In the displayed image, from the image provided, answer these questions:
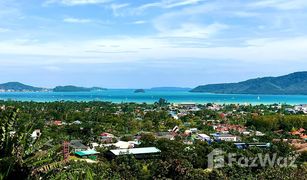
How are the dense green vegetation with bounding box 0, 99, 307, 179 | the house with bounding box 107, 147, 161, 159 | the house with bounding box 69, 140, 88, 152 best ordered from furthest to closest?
1. the house with bounding box 69, 140, 88, 152
2. the house with bounding box 107, 147, 161, 159
3. the dense green vegetation with bounding box 0, 99, 307, 179

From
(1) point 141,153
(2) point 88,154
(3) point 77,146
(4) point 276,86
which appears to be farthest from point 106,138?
(4) point 276,86

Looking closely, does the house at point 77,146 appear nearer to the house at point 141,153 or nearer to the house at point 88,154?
the house at point 88,154

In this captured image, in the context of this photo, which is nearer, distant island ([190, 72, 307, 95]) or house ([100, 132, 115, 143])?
house ([100, 132, 115, 143])

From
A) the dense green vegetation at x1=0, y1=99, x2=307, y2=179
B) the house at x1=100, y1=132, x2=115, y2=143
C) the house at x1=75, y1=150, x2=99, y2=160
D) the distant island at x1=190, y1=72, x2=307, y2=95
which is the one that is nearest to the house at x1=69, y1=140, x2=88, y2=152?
the house at x1=75, y1=150, x2=99, y2=160

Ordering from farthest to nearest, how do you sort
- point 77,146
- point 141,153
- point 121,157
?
point 77,146 → point 141,153 → point 121,157

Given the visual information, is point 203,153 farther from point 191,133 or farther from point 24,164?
point 24,164

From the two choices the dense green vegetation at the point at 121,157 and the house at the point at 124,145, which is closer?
the dense green vegetation at the point at 121,157

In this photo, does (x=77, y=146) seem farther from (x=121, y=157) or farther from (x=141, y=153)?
(x=121, y=157)

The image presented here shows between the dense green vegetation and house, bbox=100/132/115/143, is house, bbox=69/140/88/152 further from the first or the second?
house, bbox=100/132/115/143

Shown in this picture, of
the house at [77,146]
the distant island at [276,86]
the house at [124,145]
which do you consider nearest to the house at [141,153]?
the house at [77,146]

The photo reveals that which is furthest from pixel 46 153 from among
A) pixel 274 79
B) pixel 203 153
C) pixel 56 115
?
pixel 274 79

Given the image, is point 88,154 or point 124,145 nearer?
point 88,154

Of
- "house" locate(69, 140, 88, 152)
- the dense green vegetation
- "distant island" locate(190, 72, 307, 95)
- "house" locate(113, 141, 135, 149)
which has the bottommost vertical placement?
"house" locate(113, 141, 135, 149)
